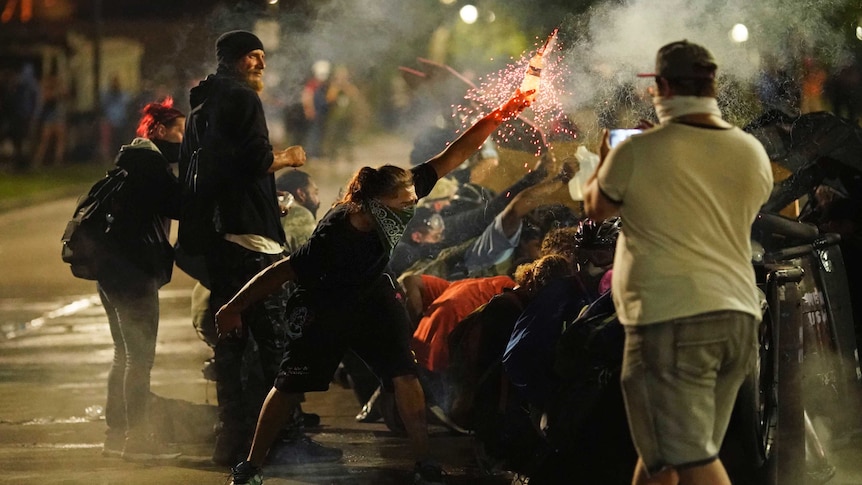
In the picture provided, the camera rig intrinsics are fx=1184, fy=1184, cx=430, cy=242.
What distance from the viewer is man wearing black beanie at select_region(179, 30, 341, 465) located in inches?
236

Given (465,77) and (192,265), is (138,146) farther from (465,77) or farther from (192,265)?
(465,77)

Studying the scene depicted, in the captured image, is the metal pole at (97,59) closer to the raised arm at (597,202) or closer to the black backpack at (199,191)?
the black backpack at (199,191)

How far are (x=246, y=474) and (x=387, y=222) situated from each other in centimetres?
129

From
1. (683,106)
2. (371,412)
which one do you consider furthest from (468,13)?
(683,106)

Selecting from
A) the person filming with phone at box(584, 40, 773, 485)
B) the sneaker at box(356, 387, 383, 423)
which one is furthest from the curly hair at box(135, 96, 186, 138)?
the person filming with phone at box(584, 40, 773, 485)

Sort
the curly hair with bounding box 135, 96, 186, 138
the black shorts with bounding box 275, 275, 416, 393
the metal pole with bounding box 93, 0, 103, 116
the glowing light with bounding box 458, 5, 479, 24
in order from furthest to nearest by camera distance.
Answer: the metal pole with bounding box 93, 0, 103, 116
the glowing light with bounding box 458, 5, 479, 24
the curly hair with bounding box 135, 96, 186, 138
the black shorts with bounding box 275, 275, 416, 393

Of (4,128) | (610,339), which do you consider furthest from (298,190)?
(4,128)

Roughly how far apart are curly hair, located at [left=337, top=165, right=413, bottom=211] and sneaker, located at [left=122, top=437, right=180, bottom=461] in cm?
191

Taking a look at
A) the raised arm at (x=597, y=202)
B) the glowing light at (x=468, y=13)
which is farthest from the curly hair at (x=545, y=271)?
the glowing light at (x=468, y=13)

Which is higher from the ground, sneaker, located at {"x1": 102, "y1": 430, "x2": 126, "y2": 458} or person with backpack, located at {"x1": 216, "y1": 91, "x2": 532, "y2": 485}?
person with backpack, located at {"x1": 216, "y1": 91, "x2": 532, "y2": 485}

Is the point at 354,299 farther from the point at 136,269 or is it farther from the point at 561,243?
the point at 136,269

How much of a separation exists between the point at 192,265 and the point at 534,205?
6.56 ft

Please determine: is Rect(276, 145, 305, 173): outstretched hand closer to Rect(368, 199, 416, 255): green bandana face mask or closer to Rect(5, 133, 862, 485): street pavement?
Rect(368, 199, 416, 255): green bandana face mask

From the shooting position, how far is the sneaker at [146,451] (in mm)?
6039
